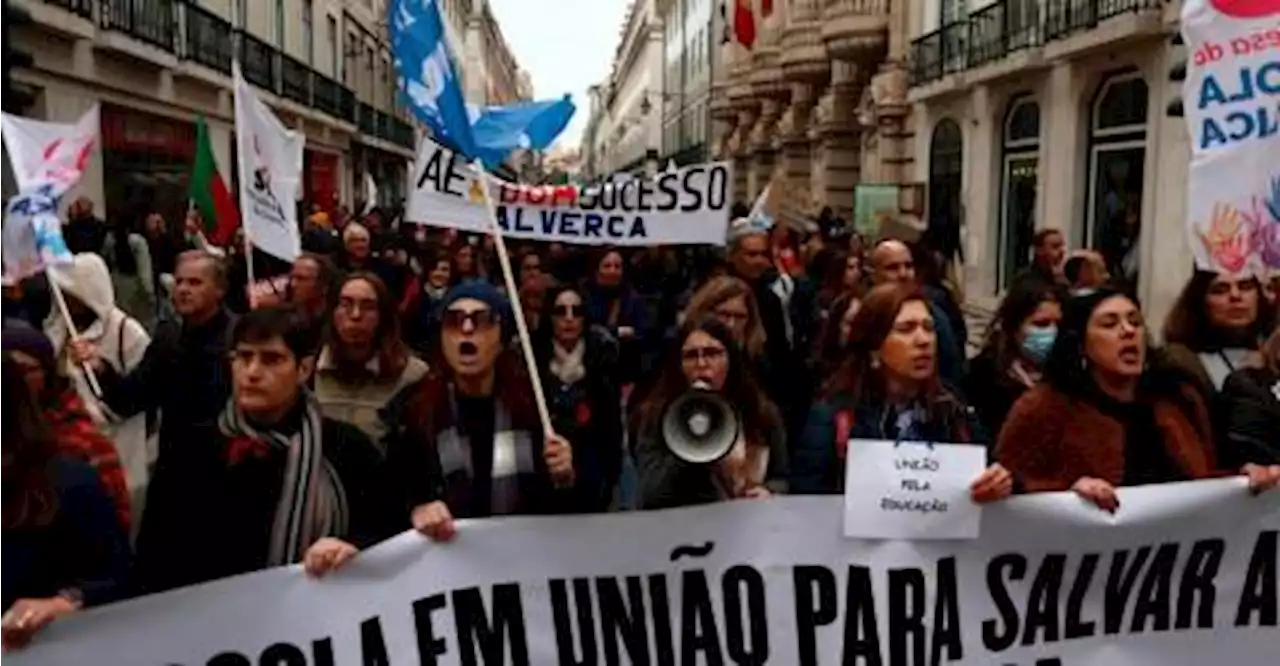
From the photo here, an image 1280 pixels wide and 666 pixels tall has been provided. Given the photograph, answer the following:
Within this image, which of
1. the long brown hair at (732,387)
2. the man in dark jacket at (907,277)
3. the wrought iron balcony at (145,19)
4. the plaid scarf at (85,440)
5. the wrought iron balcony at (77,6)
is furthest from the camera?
the wrought iron balcony at (145,19)

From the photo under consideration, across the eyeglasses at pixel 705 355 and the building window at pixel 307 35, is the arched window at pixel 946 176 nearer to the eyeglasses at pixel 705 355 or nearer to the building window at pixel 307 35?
the building window at pixel 307 35

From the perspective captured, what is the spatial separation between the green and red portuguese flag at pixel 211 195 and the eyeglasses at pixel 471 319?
4.87 m

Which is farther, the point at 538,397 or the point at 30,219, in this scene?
the point at 30,219

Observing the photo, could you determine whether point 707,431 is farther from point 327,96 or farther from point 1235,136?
point 327,96

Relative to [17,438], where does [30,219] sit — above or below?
above

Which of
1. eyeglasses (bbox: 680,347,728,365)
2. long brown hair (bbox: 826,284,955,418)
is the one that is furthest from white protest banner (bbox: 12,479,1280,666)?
eyeglasses (bbox: 680,347,728,365)

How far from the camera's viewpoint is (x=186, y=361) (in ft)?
16.0

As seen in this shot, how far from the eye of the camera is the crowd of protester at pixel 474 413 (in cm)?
314

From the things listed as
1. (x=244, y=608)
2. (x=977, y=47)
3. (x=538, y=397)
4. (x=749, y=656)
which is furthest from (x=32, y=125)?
(x=977, y=47)

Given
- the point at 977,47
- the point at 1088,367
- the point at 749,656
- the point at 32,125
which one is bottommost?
the point at 749,656

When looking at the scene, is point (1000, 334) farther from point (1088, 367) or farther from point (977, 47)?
point (977, 47)

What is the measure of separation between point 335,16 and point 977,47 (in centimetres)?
2072

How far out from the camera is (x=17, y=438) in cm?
281

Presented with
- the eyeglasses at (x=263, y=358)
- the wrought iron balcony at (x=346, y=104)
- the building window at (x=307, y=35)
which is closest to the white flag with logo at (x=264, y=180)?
the eyeglasses at (x=263, y=358)
